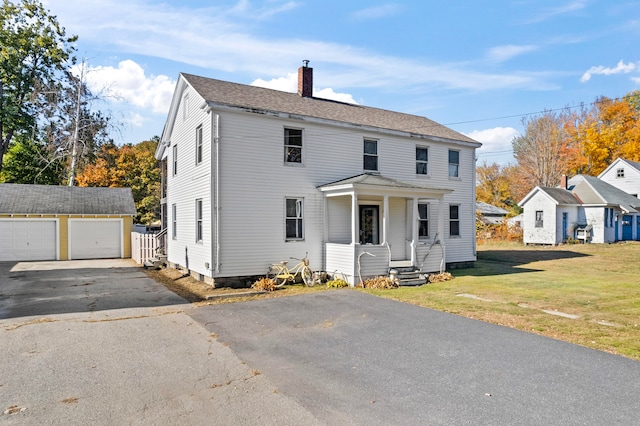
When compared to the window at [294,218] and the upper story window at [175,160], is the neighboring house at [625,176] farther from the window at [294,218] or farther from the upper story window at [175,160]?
the upper story window at [175,160]

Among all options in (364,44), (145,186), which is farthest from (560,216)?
(145,186)

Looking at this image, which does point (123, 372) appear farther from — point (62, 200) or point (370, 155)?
point (62, 200)

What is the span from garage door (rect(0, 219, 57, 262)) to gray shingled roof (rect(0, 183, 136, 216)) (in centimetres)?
67

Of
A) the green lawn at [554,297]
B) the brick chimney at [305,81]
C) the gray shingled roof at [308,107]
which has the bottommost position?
the green lawn at [554,297]

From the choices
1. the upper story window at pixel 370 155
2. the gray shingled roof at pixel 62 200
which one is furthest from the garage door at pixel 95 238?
the upper story window at pixel 370 155

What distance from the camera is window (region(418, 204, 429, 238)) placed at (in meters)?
16.6

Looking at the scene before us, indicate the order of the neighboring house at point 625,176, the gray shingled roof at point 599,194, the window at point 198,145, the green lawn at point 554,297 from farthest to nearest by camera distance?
the neighboring house at point 625,176
the gray shingled roof at point 599,194
the window at point 198,145
the green lawn at point 554,297

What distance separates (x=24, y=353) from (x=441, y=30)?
14762 millimetres

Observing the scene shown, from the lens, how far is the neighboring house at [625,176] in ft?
116

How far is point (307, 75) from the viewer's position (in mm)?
17172

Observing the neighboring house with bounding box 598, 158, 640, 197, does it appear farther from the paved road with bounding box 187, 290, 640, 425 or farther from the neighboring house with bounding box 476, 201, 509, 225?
the paved road with bounding box 187, 290, 640, 425

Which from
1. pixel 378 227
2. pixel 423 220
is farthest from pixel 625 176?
pixel 378 227

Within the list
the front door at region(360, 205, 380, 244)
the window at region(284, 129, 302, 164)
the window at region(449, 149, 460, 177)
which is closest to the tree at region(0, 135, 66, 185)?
the window at region(284, 129, 302, 164)

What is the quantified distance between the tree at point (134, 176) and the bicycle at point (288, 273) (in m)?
30.3
